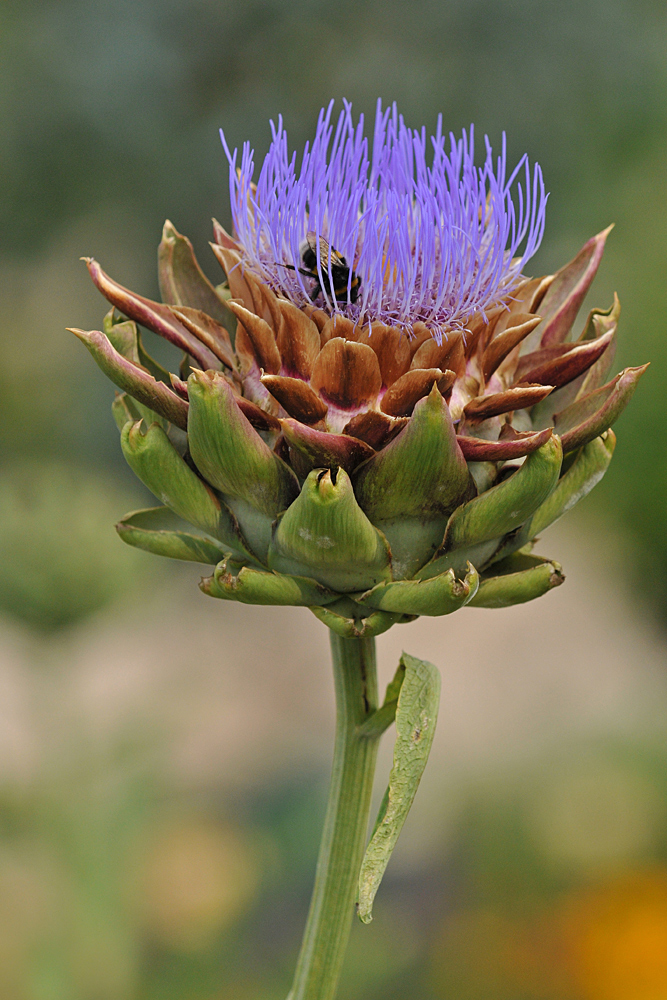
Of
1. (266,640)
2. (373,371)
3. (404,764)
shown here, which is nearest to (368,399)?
(373,371)

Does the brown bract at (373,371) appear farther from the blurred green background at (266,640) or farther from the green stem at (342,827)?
the blurred green background at (266,640)

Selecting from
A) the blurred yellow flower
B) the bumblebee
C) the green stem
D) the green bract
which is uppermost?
the bumblebee

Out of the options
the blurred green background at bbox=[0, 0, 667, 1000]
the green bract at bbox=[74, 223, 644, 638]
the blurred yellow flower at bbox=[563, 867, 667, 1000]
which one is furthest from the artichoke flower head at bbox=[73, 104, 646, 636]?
the blurred yellow flower at bbox=[563, 867, 667, 1000]

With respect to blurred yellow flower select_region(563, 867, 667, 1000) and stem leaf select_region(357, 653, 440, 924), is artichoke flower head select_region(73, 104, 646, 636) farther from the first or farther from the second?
blurred yellow flower select_region(563, 867, 667, 1000)

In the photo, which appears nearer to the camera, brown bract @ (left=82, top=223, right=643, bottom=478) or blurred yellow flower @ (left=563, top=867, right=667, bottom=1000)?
brown bract @ (left=82, top=223, right=643, bottom=478)

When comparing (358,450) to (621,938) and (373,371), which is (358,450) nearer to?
(373,371)

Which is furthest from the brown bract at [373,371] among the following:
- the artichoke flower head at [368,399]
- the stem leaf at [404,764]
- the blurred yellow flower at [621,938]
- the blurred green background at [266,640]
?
the blurred yellow flower at [621,938]

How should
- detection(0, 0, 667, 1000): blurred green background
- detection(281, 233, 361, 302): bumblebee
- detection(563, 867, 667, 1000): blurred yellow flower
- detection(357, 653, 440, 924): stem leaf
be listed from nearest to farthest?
1. detection(357, 653, 440, 924): stem leaf
2. detection(281, 233, 361, 302): bumblebee
3. detection(0, 0, 667, 1000): blurred green background
4. detection(563, 867, 667, 1000): blurred yellow flower
